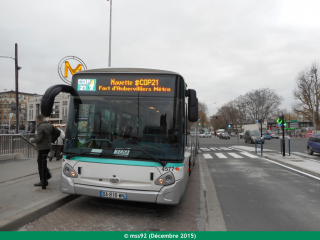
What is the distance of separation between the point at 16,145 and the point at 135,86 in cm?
863

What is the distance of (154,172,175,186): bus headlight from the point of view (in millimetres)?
4254

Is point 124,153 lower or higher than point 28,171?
higher

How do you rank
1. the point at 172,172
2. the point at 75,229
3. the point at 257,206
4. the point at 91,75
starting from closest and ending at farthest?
the point at 75,229 → the point at 172,172 → the point at 91,75 → the point at 257,206

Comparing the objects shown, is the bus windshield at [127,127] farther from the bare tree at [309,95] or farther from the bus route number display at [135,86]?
the bare tree at [309,95]

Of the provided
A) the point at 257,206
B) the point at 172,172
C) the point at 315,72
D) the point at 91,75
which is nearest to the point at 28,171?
the point at 91,75

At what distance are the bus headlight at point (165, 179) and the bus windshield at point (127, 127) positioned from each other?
27cm

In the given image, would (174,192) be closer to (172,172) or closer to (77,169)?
(172,172)

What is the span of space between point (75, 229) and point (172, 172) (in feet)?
5.94

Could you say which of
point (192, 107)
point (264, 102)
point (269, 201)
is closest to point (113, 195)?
point (192, 107)

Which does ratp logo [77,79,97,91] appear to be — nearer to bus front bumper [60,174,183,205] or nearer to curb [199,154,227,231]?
bus front bumper [60,174,183,205]

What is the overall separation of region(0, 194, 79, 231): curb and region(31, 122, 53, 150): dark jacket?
1304 millimetres

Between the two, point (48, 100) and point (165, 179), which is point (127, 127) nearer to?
point (165, 179)

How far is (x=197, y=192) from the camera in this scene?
6.71m

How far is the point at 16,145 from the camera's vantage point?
1091 cm
